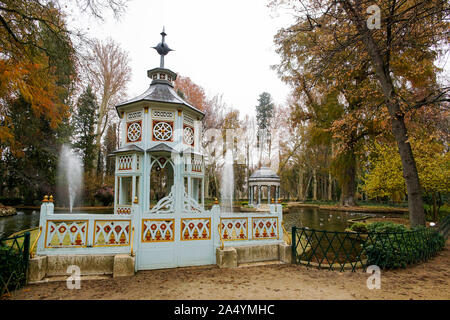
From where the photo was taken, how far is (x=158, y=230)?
17.1 feet

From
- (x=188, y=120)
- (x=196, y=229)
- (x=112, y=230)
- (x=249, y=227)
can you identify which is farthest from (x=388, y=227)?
(x=112, y=230)

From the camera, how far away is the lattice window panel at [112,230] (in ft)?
15.9

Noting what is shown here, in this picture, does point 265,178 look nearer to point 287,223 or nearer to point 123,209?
point 287,223

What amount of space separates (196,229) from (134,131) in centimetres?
372

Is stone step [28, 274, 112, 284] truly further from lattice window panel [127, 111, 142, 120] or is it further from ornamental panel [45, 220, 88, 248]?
lattice window panel [127, 111, 142, 120]

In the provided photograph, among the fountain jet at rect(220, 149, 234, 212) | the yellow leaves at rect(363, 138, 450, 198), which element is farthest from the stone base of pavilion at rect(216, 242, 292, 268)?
the fountain jet at rect(220, 149, 234, 212)

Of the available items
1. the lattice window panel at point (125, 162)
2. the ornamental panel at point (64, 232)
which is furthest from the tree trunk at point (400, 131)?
the ornamental panel at point (64, 232)

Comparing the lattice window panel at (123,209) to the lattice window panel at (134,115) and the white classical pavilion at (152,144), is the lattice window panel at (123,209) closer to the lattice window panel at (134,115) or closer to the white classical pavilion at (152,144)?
the white classical pavilion at (152,144)

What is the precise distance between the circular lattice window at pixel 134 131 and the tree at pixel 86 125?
20.1 metres

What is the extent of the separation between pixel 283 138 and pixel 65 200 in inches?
1034

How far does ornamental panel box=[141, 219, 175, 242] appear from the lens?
16.9ft

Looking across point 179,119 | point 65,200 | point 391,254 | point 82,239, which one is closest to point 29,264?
point 82,239
